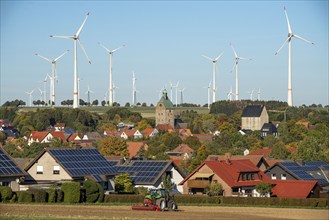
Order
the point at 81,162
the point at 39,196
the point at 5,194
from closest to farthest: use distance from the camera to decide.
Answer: the point at 5,194
the point at 39,196
the point at 81,162

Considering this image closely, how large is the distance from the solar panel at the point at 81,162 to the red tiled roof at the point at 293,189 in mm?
14553

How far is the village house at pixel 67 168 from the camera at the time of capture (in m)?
78.5

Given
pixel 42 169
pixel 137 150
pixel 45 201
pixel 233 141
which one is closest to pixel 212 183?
pixel 42 169

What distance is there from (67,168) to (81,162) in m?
2.75

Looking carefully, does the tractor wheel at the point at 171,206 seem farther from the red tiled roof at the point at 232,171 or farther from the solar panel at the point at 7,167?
the red tiled roof at the point at 232,171

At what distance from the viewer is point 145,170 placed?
87.3 m

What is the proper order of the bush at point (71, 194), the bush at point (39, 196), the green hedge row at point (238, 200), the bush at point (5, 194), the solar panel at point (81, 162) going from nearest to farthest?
the bush at point (5, 194), the bush at point (39, 196), the bush at point (71, 194), the green hedge row at point (238, 200), the solar panel at point (81, 162)

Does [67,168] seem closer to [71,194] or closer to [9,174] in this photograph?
[9,174]

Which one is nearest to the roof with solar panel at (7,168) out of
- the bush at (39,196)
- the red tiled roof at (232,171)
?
the bush at (39,196)

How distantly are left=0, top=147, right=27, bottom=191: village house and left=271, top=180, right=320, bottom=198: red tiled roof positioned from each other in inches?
893

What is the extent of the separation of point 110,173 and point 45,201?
53.3 feet

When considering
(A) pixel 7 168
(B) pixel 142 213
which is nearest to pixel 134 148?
(A) pixel 7 168

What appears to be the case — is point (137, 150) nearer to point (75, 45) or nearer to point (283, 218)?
point (75, 45)

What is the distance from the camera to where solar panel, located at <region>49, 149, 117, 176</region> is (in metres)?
79.1
